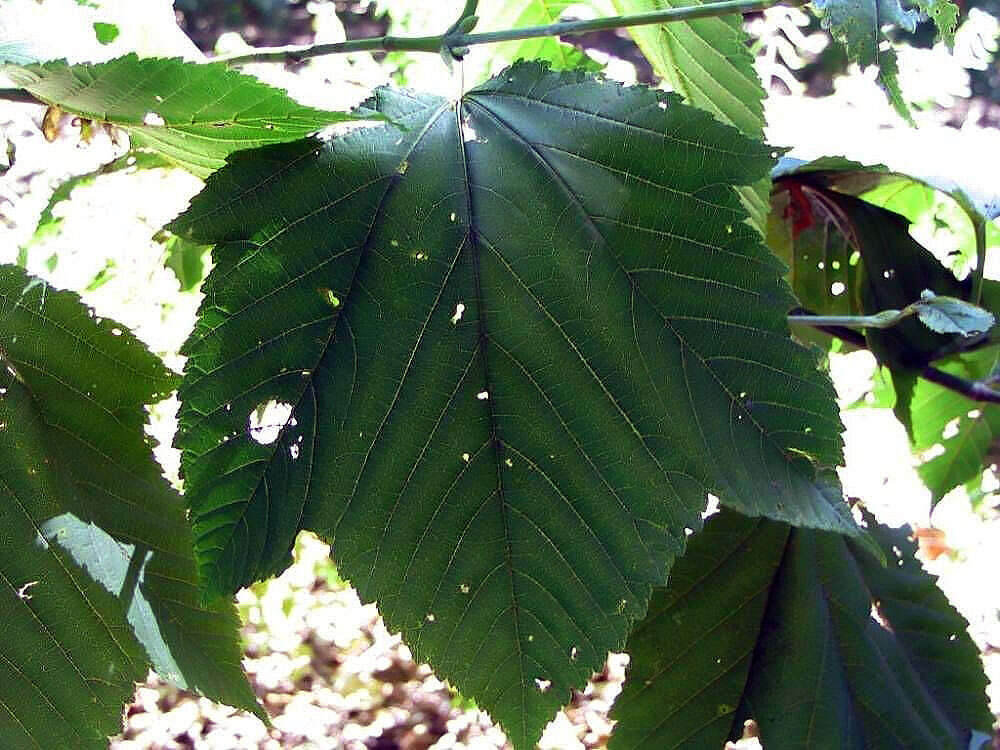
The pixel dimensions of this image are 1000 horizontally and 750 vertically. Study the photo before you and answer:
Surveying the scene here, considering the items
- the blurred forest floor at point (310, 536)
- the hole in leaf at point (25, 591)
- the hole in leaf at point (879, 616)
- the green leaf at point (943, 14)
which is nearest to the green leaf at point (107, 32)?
the blurred forest floor at point (310, 536)

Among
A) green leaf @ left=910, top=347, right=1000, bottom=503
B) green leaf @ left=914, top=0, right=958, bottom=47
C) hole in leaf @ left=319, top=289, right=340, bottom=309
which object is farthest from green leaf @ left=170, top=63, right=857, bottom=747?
green leaf @ left=910, top=347, right=1000, bottom=503

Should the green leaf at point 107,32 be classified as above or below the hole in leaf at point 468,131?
above

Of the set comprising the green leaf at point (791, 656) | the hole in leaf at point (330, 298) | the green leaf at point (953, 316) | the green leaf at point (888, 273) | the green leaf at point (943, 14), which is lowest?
the green leaf at point (791, 656)

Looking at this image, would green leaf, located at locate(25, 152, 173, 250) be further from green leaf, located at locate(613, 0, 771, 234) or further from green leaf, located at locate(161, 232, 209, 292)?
green leaf, located at locate(613, 0, 771, 234)

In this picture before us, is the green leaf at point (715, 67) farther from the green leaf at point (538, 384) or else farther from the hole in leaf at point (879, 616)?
the hole in leaf at point (879, 616)

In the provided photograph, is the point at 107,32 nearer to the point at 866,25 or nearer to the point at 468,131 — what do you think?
the point at 468,131

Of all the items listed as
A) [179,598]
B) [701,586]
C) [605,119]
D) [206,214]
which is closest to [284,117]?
[206,214]

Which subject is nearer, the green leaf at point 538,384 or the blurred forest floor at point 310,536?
the green leaf at point 538,384

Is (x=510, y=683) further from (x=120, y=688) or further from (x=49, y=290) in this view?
(x=49, y=290)
